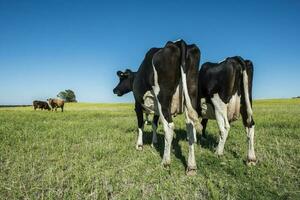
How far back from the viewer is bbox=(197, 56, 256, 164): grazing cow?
7.39 m

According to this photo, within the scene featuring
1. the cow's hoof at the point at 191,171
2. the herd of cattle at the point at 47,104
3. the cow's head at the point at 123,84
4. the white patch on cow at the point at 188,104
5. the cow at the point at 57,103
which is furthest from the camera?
the herd of cattle at the point at 47,104

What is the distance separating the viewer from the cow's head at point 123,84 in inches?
488

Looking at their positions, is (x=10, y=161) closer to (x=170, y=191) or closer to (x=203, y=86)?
(x=170, y=191)

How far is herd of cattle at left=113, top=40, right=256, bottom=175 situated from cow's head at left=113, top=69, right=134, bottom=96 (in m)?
3.37

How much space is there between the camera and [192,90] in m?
6.71

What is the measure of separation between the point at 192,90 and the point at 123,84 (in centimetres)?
629

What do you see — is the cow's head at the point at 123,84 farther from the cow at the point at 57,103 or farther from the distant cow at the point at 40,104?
the distant cow at the point at 40,104

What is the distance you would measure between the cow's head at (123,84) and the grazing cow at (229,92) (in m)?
4.56

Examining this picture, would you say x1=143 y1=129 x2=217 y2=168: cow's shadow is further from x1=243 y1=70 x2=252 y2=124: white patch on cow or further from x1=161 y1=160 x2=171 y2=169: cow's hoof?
x1=243 y1=70 x2=252 y2=124: white patch on cow

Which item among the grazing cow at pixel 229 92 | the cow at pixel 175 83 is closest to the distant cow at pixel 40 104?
the grazing cow at pixel 229 92

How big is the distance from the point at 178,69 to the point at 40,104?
48.3m

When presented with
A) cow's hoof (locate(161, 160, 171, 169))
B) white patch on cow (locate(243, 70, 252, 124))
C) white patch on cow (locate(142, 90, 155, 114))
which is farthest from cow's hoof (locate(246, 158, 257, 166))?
white patch on cow (locate(142, 90, 155, 114))

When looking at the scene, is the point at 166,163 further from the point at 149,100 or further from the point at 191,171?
the point at 149,100

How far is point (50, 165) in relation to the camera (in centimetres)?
658
